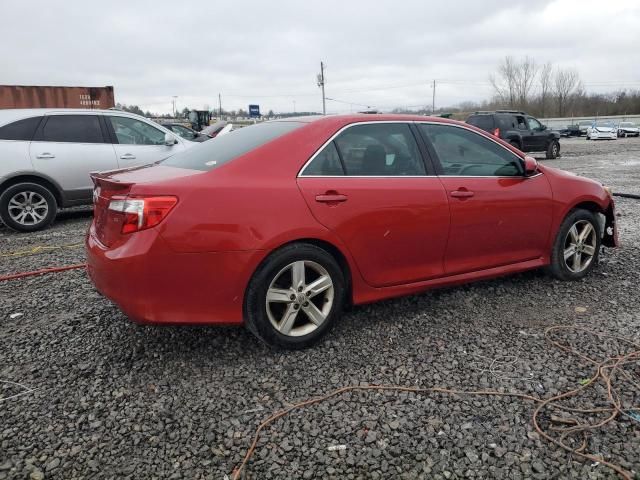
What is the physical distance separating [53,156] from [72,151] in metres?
0.27

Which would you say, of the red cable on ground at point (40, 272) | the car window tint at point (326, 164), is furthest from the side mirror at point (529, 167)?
the red cable on ground at point (40, 272)

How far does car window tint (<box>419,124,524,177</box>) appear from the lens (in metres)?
3.85

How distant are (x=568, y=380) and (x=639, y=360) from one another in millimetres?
578

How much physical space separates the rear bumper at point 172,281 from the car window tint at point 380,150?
982mm

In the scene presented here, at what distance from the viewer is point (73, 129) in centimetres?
753

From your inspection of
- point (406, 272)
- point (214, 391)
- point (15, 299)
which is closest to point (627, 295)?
point (406, 272)

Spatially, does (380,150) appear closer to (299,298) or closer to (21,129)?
(299,298)

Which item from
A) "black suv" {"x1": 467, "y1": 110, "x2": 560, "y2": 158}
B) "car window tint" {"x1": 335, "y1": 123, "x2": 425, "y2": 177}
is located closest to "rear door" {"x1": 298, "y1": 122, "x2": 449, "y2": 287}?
"car window tint" {"x1": 335, "y1": 123, "x2": 425, "y2": 177}

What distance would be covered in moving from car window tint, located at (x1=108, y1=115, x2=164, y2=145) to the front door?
561cm

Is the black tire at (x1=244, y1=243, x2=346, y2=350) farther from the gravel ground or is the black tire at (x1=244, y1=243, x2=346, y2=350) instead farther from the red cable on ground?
the red cable on ground

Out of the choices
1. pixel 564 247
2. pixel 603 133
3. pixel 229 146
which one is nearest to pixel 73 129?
pixel 229 146

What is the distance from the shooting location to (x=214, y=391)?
2.85 meters

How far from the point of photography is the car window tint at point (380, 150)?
343 centimetres

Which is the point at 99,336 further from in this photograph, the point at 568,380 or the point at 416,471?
the point at 568,380
